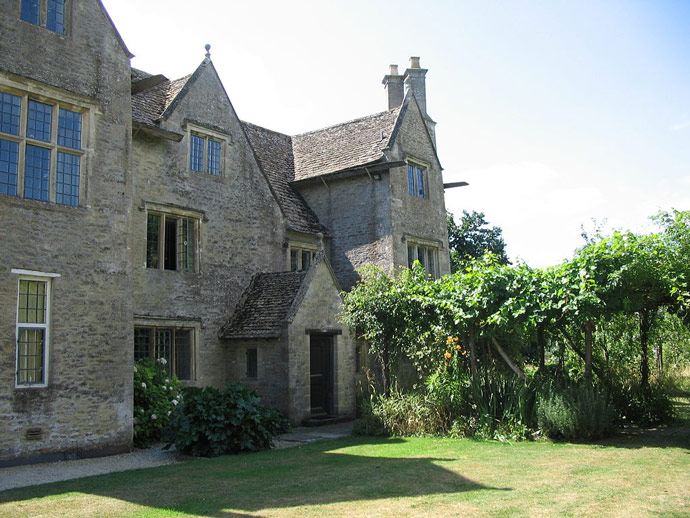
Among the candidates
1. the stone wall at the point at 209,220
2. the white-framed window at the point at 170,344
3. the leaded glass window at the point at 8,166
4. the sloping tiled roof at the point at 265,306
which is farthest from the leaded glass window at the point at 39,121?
the sloping tiled roof at the point at 265,306

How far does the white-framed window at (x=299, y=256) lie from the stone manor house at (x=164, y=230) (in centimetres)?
7

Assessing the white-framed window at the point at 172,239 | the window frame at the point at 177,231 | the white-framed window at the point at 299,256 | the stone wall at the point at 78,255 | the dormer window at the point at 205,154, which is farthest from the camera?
the white-framed window at the point at 299,256

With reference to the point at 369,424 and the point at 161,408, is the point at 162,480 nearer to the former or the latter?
the point at 161,408

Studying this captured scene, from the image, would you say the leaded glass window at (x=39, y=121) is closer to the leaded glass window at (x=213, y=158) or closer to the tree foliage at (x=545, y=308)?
the leaded glass window at (x=213, y=158)

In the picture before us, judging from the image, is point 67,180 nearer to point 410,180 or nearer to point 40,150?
point 40,150

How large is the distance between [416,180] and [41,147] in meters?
13.9

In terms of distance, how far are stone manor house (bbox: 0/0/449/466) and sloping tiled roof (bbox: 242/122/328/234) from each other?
0.30 feet

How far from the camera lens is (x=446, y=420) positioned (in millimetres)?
13898

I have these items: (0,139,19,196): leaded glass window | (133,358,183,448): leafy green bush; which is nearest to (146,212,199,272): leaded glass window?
(133,358,183,448): leafy green bush

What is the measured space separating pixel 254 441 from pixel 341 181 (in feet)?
39.3

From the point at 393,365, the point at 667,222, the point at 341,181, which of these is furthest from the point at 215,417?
the point at 667,222

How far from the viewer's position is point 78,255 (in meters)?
12.5

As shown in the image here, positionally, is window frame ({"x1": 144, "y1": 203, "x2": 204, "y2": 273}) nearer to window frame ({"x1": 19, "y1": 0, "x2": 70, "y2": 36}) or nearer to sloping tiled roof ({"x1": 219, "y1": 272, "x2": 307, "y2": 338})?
sloping tiled roof ({"x1": 219, "y1": 272, "x2": 307, "y2": 338})

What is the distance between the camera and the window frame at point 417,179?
22750mm
